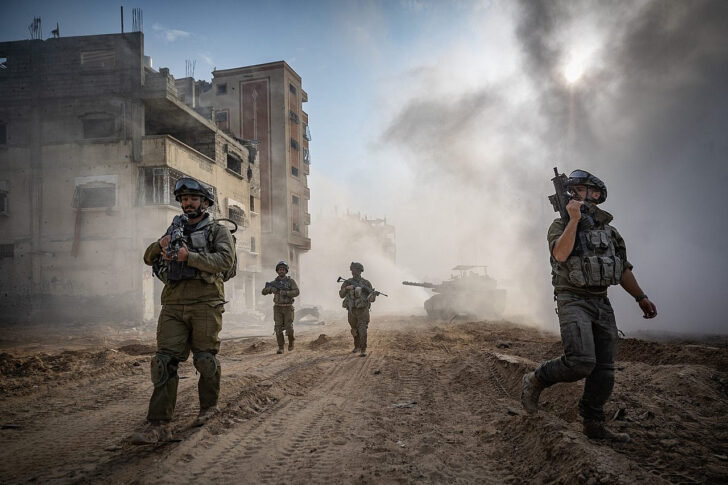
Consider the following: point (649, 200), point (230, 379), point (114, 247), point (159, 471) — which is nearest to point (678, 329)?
point (649, 200)

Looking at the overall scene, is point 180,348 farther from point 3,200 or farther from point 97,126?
point 3,200

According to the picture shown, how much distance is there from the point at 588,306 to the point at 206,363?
291 centimetres

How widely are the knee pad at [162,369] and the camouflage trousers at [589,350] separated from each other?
283 cm

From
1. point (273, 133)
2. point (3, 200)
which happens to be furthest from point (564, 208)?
point (273, 133)

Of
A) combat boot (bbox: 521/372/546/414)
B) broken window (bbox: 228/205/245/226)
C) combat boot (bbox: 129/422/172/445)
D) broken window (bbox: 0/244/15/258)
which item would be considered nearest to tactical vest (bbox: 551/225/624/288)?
combat boot (bbox: 521/372/546/414)

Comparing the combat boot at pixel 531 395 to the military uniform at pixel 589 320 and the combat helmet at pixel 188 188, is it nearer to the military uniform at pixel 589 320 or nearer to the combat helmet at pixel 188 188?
the military uniform at pixel 589 320

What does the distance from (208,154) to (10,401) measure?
61.2ft

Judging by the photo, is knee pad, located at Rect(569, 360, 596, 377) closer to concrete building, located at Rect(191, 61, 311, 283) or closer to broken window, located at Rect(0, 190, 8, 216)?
broken window, located at Rect(0, 190, 8, 216)

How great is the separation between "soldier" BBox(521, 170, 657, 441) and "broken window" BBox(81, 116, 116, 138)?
19439 millimetres

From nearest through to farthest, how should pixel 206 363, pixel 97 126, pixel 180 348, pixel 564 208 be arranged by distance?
pixel 180 348 → pixel 206 363 → pixel 564 208 → pixel 97 126

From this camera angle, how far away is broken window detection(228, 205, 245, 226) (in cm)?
2297

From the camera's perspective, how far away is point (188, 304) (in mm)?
3283

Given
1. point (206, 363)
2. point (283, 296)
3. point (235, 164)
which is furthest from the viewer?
point (235, 164)

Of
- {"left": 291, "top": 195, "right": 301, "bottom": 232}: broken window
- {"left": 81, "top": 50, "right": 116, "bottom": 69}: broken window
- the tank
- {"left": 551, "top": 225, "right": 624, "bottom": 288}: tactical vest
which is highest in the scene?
{"left": 81, "top": 50, "right": 116, "bottom": 69}: broken window
